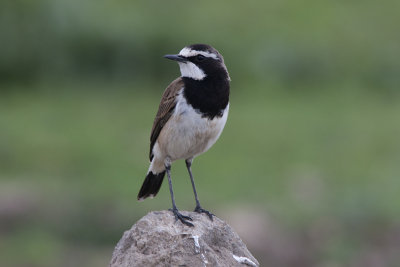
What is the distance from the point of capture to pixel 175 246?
7168mm

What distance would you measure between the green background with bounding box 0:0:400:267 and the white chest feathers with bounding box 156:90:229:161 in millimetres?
4443

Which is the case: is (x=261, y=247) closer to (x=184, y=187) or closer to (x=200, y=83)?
(x=184, y=187)

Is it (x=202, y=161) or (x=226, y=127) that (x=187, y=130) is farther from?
(x=226, y=127)

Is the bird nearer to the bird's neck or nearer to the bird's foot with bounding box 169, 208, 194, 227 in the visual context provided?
the bird's neck

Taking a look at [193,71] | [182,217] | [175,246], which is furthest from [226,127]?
[175,246]

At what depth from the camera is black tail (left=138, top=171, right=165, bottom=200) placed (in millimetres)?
9062

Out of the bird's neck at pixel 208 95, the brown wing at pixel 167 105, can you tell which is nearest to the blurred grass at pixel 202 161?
the brown wing at pixel 167 105

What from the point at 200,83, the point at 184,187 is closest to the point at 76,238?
the point at 184,187

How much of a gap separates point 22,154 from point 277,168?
3741mm

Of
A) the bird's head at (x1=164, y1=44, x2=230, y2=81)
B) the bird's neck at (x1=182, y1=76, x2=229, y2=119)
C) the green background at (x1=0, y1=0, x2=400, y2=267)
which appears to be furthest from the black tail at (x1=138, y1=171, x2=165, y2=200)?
the green background at (x1=0, y1=0, x2=400, y2=267)

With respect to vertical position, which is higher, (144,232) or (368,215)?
(144,232)

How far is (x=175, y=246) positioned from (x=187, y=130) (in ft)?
4.37

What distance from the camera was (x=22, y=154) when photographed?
15.9 metres

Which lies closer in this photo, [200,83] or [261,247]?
[200,83]
